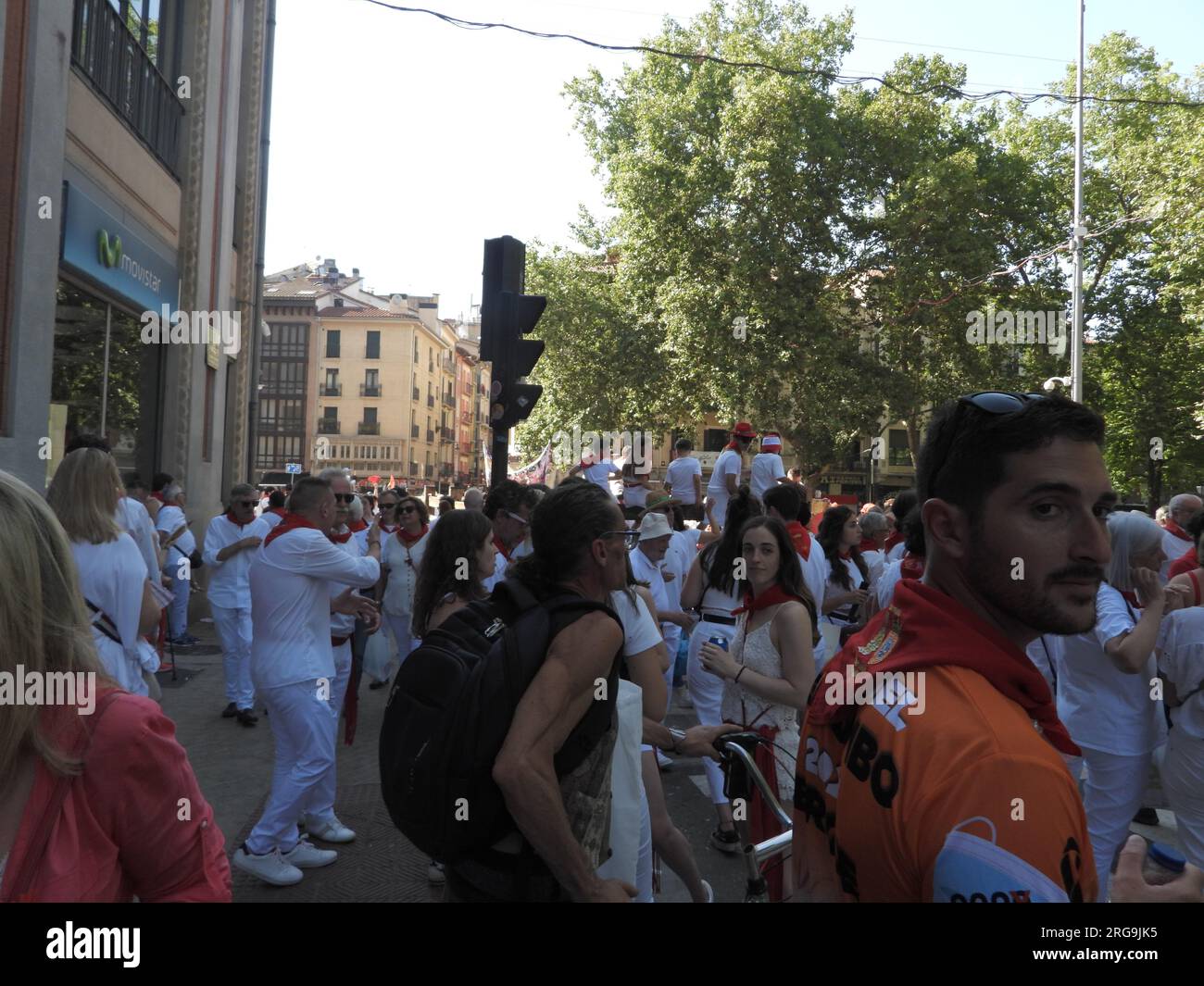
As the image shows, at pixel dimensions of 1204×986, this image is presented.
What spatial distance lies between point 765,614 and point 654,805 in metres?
1.41

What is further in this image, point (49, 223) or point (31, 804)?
point (49, 223)

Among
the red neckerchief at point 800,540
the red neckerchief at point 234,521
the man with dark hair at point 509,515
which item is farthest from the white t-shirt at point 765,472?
the red neckerchief at point 234,521

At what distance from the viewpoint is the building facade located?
26.7 feet

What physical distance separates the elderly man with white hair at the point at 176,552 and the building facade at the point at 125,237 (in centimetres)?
122

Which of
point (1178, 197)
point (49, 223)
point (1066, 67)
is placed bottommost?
point (49, 223)

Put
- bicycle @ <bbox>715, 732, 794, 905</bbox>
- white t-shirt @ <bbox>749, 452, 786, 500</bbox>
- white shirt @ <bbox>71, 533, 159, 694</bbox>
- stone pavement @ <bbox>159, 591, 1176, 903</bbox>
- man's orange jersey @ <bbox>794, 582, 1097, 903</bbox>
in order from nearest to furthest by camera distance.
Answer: man's orange jersey @ <bbox>794, 582, 1097, 903</bbox>, bicycle @ <bbox>715, 732, 794, 905</bbox>, white shirt @ <bbox>71, 533, 159, 694</bbox>, stone pavement @ <bbox>159, 591, 1176, 903</bbox>, white t-shirt @ <bbox>749, 452, 786, 500</bbox>

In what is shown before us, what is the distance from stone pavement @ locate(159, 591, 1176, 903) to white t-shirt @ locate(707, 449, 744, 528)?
213 centimetres

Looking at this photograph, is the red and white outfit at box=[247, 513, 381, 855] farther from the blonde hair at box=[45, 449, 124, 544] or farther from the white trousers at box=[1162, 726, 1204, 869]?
the white trousers at box=[1162, 726, 1204, 869]

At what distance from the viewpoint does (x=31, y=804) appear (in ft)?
5.54

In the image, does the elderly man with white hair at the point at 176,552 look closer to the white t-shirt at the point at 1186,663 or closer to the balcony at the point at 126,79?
the balcony at the point at 126,79

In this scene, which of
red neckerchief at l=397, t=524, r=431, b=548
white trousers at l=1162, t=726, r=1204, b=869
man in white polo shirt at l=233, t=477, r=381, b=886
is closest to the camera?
white trousers at l=1162, t=726, r=1204, b=869

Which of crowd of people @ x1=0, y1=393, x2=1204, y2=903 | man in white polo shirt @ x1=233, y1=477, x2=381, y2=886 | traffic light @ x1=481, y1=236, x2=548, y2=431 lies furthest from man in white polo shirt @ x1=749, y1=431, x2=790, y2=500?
man in white polo shirt @ x1=233, y1=477, x2=381, y2=886
